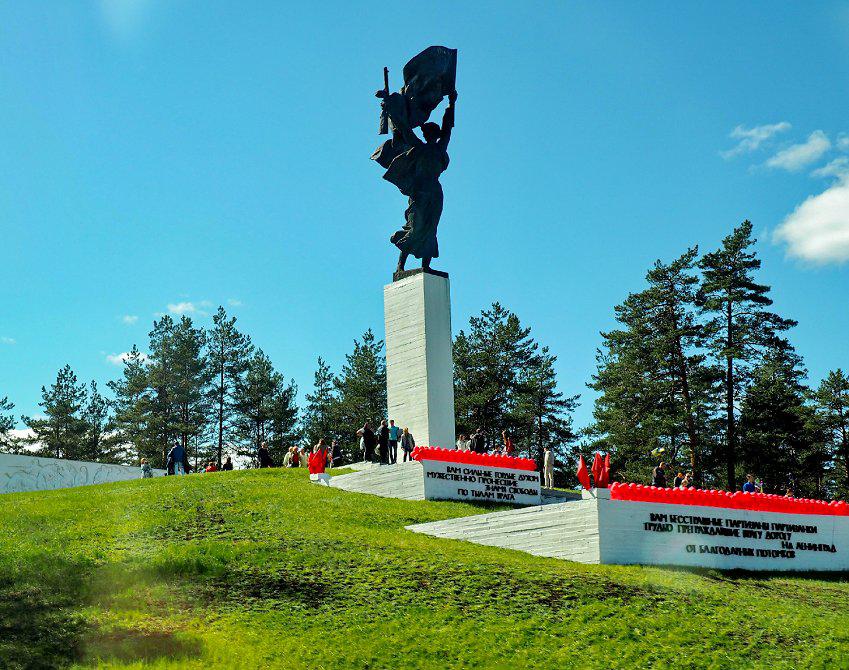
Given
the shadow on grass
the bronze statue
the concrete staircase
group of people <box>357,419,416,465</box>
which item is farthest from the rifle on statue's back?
the shadow on grass

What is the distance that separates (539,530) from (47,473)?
23330 mm

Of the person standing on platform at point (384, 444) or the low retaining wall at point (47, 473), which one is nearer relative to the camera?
the person standing on platform at point (384, 444)

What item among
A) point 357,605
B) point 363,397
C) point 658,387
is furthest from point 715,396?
point 357,605

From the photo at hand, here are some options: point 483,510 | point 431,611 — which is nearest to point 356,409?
point 483,510

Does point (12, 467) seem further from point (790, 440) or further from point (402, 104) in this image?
point (790, 440)

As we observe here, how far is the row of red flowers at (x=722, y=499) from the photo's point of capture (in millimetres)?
18219

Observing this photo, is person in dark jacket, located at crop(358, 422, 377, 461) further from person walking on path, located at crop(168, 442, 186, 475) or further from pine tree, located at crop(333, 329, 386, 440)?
pine tree, located at crop(333, 329, 386, 440)

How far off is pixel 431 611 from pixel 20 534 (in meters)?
9.28

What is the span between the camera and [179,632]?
12.1 m

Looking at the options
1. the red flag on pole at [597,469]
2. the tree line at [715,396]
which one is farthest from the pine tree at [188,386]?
the red flag on pole at [597,469]

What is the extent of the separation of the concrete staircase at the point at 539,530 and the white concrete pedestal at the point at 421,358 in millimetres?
8668

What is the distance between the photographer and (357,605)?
44.2 feet

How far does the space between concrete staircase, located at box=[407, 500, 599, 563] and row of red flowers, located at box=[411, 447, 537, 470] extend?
402 centimetres

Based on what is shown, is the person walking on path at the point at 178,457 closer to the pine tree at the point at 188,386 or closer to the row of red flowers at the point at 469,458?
the row of red flowers at the point at 469,458
